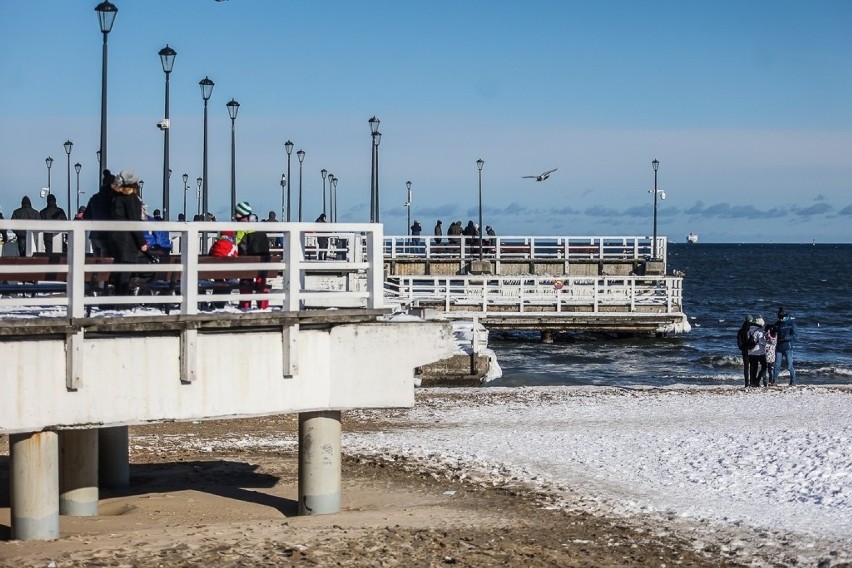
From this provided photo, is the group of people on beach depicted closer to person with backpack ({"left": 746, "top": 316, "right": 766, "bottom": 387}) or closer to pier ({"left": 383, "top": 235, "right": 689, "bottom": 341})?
person with backpack ({"left": 746, "top": 316, "right": 766, "bottom": 387})

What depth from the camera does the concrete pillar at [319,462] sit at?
13258 millimetres

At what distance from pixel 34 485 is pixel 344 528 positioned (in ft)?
9.56

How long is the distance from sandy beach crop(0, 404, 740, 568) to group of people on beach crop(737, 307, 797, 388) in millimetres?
11916

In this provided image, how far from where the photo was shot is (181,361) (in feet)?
39.8

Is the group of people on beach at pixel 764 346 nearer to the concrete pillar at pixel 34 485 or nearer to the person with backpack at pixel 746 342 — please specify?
the person with backpack at pixel 746 342

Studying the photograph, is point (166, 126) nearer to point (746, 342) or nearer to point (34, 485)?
point (746, 342)

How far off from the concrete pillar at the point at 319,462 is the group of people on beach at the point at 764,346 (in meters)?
14.9

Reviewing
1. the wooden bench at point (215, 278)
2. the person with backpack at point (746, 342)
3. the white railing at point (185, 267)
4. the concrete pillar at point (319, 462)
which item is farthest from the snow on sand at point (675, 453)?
the wooden bench at point (215, 278)

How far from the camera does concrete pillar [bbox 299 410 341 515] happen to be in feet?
43.5

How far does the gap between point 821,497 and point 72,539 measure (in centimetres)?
768

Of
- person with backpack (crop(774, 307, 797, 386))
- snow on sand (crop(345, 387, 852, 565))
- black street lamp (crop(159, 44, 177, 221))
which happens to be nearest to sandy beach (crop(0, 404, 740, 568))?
snow on sand (crop(345, 387, 852, 565))

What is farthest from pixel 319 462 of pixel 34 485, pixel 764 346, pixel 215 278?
pixel 764 346

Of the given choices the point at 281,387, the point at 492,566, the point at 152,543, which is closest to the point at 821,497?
the point at 492,566

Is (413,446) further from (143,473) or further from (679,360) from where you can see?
(679,360)
